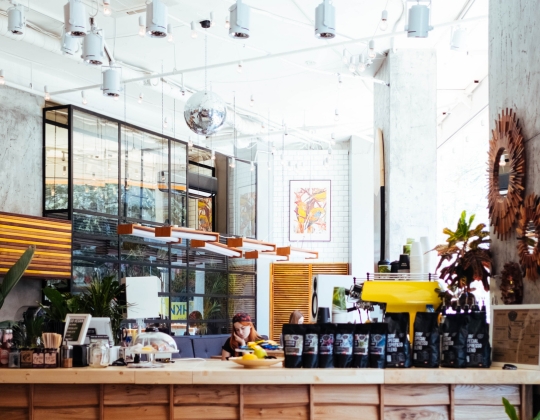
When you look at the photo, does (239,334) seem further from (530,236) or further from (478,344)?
(530,236)

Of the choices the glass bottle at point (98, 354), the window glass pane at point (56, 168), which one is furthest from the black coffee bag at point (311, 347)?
the window glass pane at point (56, 168)

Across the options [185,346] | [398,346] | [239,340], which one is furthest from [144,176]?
[398,346]

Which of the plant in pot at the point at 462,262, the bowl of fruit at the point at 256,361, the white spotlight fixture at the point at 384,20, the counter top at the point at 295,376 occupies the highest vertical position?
the white spotlight fixture at the point at 384,20

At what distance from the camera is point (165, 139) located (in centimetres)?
1344

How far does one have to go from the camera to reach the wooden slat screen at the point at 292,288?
53.4 feet

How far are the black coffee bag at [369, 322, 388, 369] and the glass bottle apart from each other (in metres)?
1.49

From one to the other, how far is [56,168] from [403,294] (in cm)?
734

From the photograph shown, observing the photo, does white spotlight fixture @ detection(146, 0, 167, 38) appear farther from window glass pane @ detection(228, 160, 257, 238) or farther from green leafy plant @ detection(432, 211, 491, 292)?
window glass pane @ detection(228, 160, 257, 238)

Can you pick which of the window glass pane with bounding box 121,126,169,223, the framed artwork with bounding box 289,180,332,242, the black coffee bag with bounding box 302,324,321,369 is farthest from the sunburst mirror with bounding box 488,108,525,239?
the framed artwork with bounding box 289,180,332,242

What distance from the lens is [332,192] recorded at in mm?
16484

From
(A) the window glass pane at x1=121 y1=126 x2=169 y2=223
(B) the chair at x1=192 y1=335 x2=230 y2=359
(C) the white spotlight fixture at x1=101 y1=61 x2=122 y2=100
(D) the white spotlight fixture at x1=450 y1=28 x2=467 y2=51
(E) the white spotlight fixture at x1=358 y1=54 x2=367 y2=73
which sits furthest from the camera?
(A) the window glass pane at x1=121 y1=126 x2=169 y2=223

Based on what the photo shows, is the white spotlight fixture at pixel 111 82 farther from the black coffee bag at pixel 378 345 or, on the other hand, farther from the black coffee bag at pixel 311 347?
the black coffee bag at pixel 378 345

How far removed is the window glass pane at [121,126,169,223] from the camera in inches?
483

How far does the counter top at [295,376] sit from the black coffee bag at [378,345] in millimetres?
90
